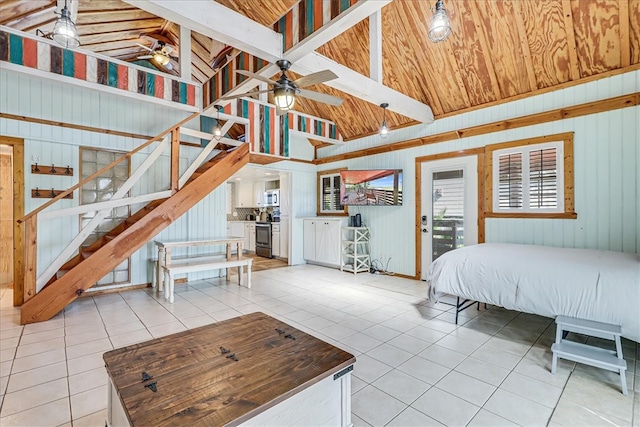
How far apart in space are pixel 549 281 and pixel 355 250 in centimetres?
365

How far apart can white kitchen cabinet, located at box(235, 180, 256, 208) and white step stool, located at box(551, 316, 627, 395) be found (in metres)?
8.44

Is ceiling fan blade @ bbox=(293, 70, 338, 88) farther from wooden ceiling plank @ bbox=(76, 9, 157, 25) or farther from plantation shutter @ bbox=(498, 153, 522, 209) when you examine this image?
wooden ceiling plank @ bbox=(76, 9, 157, 25)

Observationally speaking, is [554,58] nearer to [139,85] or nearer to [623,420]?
[623,420]

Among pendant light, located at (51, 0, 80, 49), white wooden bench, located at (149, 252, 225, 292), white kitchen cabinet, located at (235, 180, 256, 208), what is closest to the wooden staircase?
white wooden bench, located at (149, 252, 225, 292)

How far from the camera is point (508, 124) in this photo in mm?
4277

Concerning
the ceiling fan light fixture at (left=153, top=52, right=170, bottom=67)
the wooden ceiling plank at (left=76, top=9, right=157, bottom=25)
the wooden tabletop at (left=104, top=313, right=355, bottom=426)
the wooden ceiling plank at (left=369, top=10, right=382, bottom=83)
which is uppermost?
the ceiling fan light fixture at (left=153, top=52, right=170, bottom=67)

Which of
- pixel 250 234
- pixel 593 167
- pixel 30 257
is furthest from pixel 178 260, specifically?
pixel 593 167

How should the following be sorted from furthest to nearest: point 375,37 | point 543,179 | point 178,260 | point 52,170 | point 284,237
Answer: point 284,237, point 178,260, point 52,170, point 543,179, point 375,37

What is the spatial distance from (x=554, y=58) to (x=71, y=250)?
652cm

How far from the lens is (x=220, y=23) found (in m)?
2.50

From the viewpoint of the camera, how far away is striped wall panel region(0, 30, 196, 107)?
3123mm

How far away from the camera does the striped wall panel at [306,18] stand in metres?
2.37

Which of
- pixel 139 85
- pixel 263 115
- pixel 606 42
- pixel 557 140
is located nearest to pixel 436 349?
pixel 557 140

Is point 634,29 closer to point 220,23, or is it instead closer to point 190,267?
point 220,23
